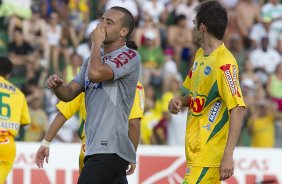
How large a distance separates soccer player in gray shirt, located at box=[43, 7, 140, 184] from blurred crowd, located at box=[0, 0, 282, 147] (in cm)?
729

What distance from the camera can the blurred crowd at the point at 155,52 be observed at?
1552cm

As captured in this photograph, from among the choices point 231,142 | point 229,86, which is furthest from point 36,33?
point 231,142

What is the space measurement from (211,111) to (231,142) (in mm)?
495

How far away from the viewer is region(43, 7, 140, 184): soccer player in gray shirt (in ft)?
24.6

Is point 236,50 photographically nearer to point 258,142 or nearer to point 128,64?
point 258,142

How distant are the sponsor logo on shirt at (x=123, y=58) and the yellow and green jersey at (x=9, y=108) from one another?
3.70 m

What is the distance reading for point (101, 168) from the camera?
7500 millimetres

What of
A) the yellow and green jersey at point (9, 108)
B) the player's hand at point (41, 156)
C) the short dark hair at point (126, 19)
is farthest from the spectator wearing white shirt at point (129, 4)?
the short dark hair at point (126, 19)

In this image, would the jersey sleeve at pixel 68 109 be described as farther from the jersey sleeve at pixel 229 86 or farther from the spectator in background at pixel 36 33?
the spectator in background at pixel 36 33

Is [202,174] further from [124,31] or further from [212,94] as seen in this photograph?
[124,31]

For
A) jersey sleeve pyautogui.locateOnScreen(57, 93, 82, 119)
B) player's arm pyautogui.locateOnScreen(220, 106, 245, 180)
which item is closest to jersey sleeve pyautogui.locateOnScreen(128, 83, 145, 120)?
jersey sleeve pyautogui.locateOnScreen(57, 93, 82, 119)

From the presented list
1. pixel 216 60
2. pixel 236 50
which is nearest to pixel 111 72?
pixel 216 60

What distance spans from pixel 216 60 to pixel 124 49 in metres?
0.83

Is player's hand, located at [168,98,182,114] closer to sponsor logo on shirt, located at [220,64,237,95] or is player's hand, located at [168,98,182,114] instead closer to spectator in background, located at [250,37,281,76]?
sponsor logo on shirt, located at [220,64,237,95]
